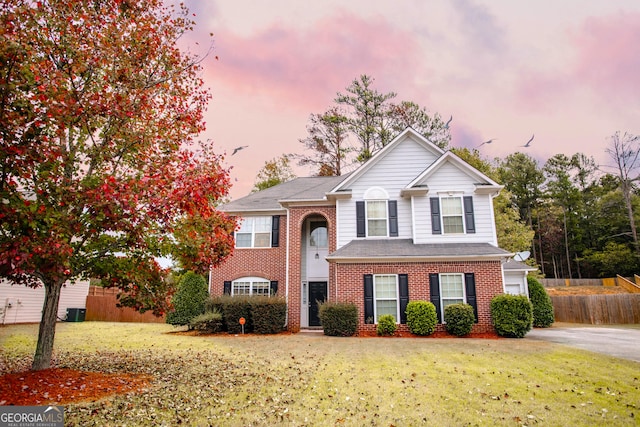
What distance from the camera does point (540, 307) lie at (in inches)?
816

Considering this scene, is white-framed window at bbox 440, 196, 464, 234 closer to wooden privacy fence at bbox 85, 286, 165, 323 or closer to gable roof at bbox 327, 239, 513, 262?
gable roof at bbox 327, 239, 513, 262

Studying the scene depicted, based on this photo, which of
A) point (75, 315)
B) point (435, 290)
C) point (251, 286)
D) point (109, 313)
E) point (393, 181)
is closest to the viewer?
point (435, 290)

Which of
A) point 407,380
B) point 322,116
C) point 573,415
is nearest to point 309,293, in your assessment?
point 407,380

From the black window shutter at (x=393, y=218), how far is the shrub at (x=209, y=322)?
8.30 metres

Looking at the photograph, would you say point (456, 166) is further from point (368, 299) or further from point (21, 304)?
point (21, 304)

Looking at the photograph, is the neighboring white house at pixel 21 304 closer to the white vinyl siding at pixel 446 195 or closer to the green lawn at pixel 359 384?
the green lawn at pixel 359 384

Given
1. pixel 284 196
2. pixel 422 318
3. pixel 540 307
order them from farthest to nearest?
pixel 540 307 < pixel 284 196 < pixel 422 318

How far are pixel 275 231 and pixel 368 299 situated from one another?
6000 millimetres

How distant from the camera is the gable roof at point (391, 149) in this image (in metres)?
17.9

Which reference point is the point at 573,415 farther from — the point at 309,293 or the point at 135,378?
the point at 309,293

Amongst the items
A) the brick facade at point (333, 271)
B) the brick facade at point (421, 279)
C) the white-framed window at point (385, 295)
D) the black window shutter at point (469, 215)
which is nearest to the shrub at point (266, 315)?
the brick facade at point (333, 271)

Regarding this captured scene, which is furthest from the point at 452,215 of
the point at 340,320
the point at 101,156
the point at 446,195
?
the point at 101,156

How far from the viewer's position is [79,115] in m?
6.27

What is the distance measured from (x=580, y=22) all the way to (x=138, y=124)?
56.4 feet
